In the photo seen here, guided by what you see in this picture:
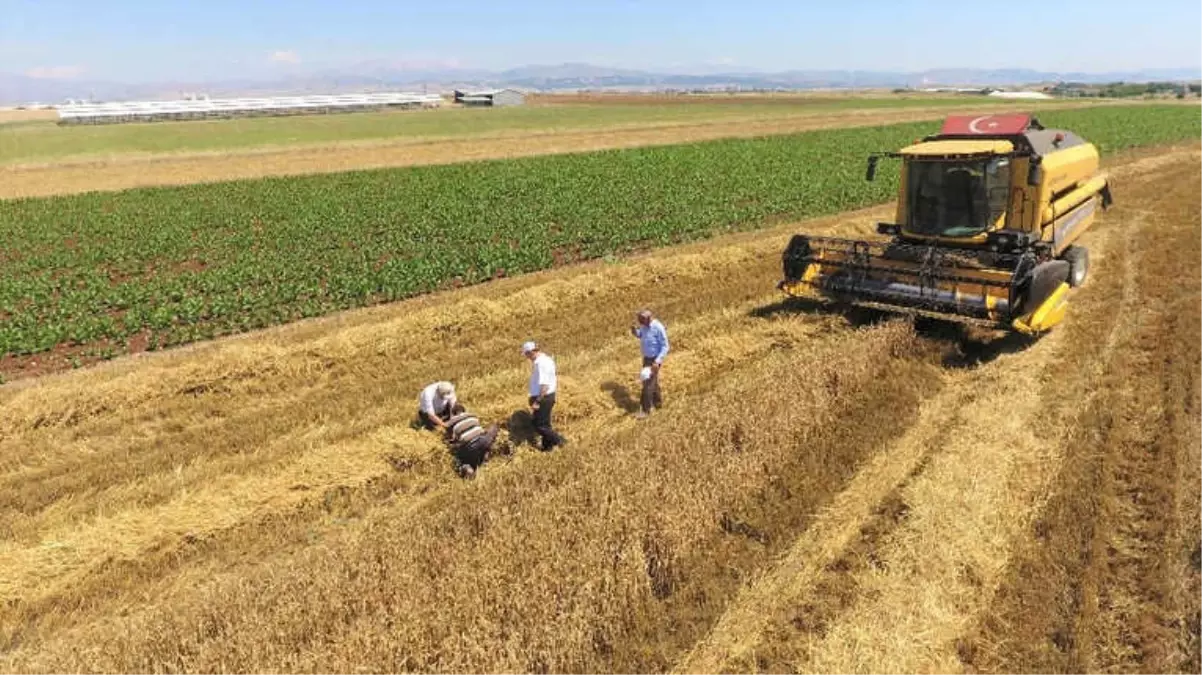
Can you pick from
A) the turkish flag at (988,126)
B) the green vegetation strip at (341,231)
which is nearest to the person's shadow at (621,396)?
the green vegetation strip at (341,231)

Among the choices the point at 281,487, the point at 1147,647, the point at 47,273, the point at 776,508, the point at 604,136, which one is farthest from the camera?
the point at 604,136

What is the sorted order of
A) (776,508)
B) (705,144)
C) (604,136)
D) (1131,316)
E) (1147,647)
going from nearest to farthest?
(1147,647), (776,508), (1131,316), (705,144), (604,136)

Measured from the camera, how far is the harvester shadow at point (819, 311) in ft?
39.9

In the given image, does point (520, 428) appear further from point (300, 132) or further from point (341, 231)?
point (300, 132)

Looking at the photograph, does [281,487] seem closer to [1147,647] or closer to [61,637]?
[61,637]

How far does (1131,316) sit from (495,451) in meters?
10.9

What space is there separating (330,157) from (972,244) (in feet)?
145

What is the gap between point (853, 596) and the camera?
5922 millimetres

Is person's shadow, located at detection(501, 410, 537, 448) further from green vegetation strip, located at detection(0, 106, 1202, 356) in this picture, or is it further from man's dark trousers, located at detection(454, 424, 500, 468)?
green vegetation strip, located at detection(0, 106, 1202, 356)

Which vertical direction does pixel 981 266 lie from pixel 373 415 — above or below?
above

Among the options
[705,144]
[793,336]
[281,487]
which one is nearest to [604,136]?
[705,144]

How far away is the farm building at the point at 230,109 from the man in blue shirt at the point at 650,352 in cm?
11407

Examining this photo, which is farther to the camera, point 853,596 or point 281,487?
point 281,487

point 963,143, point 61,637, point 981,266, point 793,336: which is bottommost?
point 61,637
